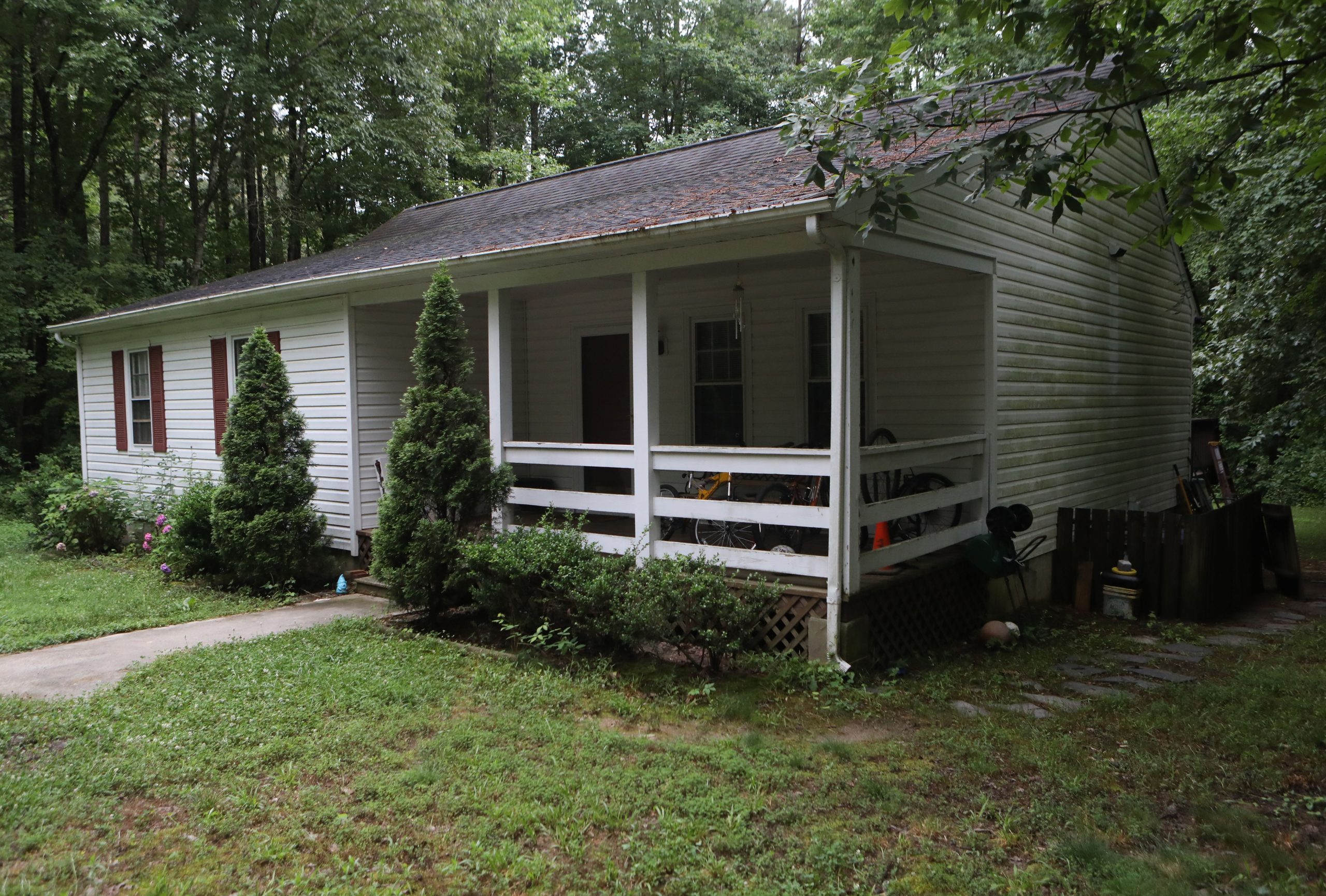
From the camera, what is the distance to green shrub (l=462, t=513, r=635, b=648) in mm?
6004

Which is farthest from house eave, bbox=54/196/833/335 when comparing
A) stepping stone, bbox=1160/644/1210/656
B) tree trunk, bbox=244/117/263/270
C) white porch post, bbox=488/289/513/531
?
tree trunk, bbox=244/117/263/270

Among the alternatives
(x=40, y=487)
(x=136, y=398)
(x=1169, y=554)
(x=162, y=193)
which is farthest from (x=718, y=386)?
(x=162, y=193)

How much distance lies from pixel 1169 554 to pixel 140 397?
12.8 m

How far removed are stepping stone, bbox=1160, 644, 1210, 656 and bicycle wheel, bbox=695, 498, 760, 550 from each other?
322 centimetres

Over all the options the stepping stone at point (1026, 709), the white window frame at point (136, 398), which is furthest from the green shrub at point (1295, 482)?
the white window frame at point (136, 398)

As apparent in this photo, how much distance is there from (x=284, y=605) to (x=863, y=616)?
5564 millimetres

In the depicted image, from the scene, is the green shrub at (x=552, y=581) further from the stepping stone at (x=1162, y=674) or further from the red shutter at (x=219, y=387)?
the red shutter at (x=219, y=387)

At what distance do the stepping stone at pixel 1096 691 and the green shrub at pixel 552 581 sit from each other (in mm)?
2900

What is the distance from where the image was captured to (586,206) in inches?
367

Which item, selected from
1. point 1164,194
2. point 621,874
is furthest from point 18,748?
point 1164,194

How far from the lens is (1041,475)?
8398mm

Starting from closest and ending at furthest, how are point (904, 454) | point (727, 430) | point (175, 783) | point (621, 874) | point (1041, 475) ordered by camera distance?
point (621, 874)
point (175, 783)
point (904, 454)
point (1041, 475)
point (727, 430)

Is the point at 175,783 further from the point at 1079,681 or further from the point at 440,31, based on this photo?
the point at 440,31

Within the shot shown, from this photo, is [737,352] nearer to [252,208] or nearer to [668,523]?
[668,523]
